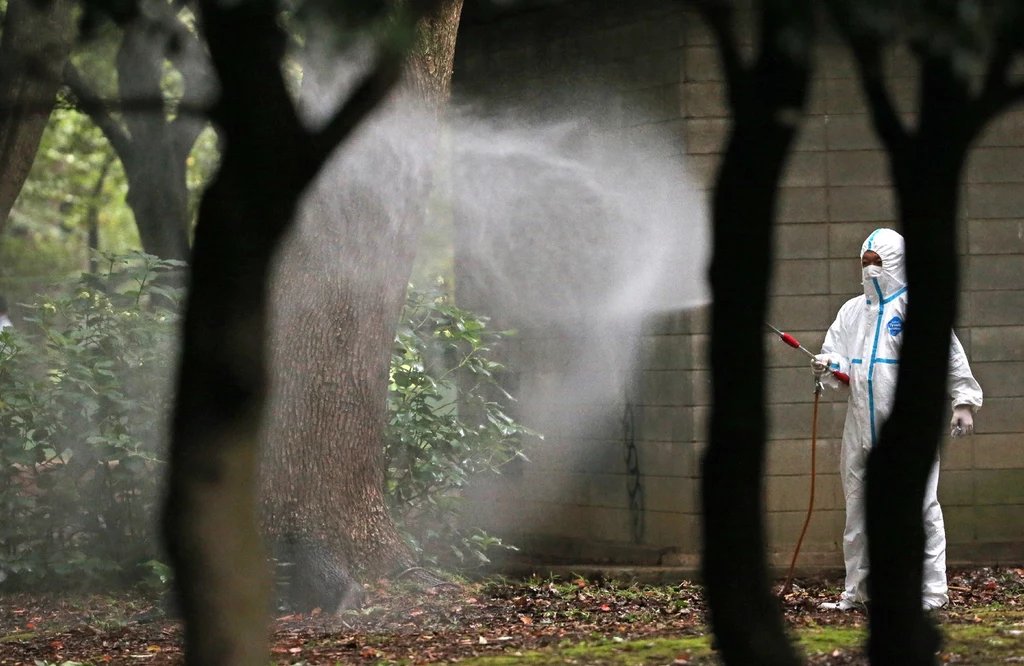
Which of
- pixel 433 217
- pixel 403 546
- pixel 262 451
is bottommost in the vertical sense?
pixel 403 546

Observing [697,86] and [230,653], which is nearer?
[230,653]

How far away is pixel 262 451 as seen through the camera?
730 cm

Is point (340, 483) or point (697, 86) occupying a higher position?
point (697, 86)

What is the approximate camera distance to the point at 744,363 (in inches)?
121

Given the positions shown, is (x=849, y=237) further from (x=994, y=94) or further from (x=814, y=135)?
(x=994, y=94)

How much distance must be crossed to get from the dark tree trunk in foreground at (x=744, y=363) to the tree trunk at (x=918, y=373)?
9.6 inches

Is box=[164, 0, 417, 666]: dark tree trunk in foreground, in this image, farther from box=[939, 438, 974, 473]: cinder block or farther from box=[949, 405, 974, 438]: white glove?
box=[939, 438, 974, 473]: cinder block

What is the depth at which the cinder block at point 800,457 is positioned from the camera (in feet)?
27.2

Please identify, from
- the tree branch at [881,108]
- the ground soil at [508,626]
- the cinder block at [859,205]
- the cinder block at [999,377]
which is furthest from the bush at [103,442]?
the tree branch at [881,108]

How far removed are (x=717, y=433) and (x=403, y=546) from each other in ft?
15.3

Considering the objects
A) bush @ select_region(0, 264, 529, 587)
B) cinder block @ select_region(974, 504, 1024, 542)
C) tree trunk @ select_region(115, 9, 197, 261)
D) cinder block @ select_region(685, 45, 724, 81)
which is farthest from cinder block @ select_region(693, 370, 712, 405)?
tree trunk @ select_region(115, 9, 197, 261)

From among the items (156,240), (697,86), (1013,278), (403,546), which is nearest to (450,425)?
(403,546)

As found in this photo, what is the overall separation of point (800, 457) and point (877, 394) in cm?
141

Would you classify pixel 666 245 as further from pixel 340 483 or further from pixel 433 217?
pixel 433 217
